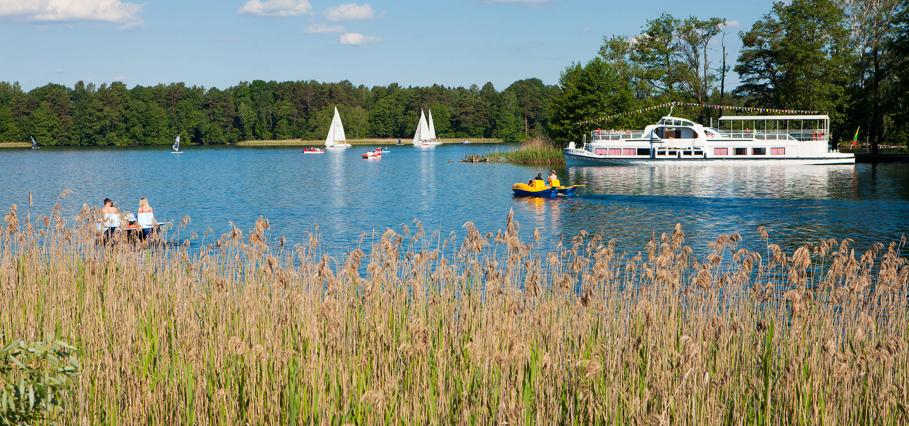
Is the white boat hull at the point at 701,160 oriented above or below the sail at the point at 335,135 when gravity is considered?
below

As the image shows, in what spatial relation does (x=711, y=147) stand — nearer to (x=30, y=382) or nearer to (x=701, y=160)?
(x=701, y=160)

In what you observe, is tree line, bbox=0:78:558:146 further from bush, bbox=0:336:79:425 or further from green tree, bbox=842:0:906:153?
bush, bbox=0:336:79:425

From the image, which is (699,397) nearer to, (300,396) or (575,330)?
(575,330)

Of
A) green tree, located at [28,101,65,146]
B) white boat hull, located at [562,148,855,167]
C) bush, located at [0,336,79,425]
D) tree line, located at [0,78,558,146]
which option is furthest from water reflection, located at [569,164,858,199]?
green tree, located at [28,101,65,146]

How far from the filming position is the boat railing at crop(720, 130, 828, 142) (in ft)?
172

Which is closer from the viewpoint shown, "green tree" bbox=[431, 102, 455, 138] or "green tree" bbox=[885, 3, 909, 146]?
"green tree" bbox=[885, 3, 909, 146]

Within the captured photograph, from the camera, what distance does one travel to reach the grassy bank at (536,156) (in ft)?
198

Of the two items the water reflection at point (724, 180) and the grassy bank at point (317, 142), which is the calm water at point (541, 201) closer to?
the water reflection at point (724, 180)

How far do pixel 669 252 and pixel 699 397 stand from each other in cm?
234

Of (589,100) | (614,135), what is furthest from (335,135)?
(614,135)

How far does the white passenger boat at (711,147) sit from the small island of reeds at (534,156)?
640cm

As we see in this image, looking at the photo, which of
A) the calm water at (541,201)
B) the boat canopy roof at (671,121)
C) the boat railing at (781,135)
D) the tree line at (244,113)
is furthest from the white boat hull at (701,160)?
the tree line at (244,113)

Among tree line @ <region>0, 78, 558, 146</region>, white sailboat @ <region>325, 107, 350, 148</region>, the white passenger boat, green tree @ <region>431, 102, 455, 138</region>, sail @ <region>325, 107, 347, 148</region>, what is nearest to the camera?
the white passenger boat

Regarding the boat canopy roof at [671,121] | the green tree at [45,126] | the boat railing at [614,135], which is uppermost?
the green tree at [45,126]
